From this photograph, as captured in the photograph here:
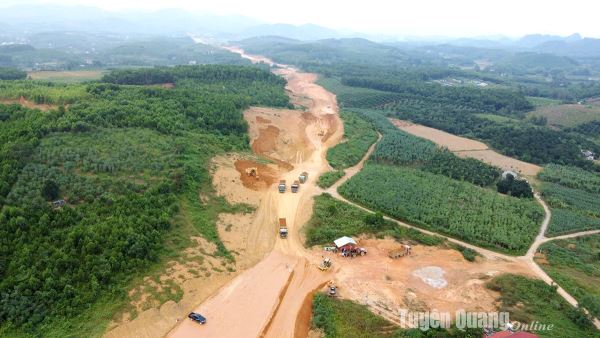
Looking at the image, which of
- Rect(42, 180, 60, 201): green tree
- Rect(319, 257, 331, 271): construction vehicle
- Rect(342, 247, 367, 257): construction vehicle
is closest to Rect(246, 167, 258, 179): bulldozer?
Rect(342, 247, 367, 257): construction vehicle

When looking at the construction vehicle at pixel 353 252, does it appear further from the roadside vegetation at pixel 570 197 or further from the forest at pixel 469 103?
the forest at pixel 469 103

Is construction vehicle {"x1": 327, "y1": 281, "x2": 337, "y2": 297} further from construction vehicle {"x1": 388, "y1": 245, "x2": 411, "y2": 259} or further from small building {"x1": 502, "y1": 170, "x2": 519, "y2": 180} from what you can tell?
small building {"x1": 502, "y1": 170, "x2": 519, "y2": 180}

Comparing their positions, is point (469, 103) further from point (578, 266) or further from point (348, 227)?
point (348, 227)

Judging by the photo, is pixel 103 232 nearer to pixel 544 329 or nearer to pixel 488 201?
pixel 544 329

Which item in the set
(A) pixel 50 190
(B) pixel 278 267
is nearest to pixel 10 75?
(A) pixel 50 190

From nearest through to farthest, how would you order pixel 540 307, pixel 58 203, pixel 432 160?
pixel 540 307 < pixel 58 203 < pixel 432 160
